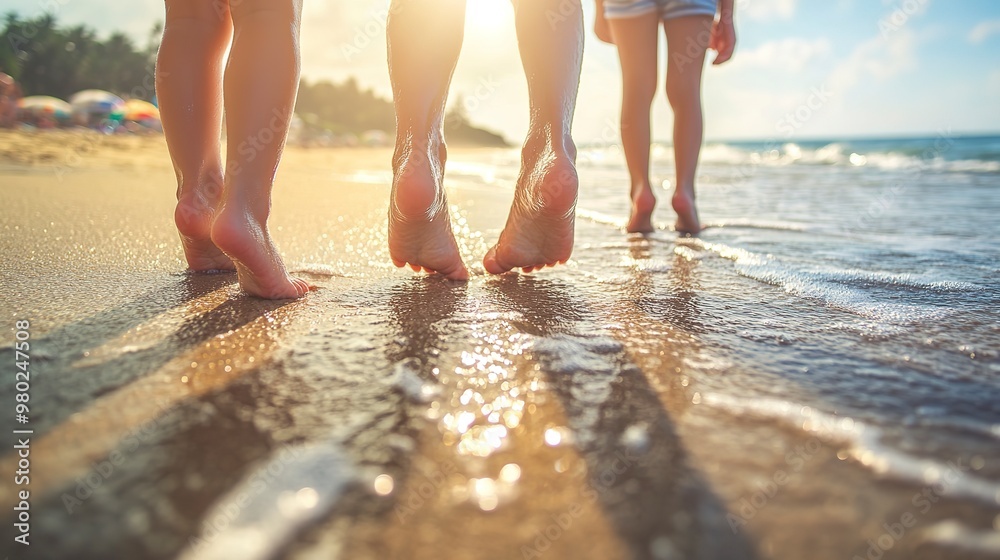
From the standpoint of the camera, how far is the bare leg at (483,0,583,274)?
1569mm

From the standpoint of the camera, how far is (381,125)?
4381cm

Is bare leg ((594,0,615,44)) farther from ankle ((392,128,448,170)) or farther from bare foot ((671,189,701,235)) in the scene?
ankle ((392,128,448,170))

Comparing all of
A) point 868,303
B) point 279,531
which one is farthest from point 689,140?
point 279,531

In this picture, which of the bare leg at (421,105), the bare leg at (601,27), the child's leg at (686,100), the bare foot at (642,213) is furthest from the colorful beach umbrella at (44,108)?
the bare leg at (421,105)

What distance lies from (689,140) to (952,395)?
2206 millimetres

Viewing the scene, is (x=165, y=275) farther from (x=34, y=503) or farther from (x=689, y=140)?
(x=689, y=140)
